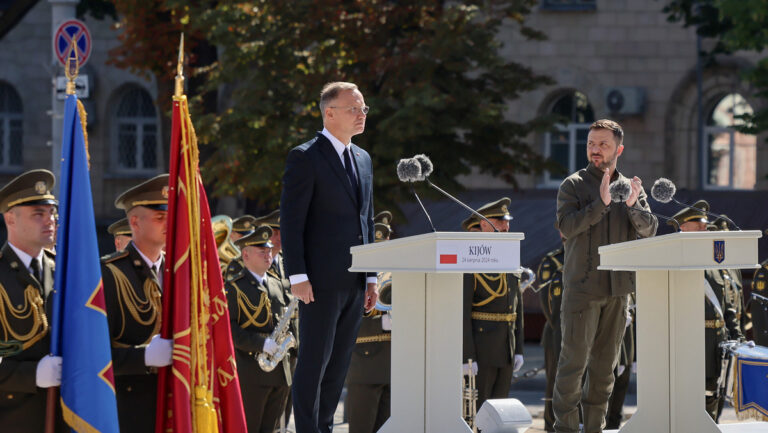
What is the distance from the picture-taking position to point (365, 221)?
6.79m

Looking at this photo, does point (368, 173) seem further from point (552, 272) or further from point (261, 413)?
point (552, 272)

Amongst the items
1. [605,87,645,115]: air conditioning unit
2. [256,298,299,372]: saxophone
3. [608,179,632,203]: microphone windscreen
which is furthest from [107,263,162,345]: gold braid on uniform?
[605,87,645,115]: air conditioning unit

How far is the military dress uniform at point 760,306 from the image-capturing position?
10.5 m

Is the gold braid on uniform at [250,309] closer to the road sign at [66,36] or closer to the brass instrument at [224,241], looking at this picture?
the brass instrument at [224,241]

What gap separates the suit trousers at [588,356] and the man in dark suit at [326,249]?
1415mm

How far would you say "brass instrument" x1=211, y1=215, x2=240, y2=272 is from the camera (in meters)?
11.7

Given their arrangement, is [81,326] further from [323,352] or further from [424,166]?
[424,166]

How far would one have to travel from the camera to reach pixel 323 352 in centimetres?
649

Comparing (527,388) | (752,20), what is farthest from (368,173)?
(752,20)

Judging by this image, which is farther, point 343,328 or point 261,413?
point 261,413

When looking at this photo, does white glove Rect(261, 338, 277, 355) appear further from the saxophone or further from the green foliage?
the green foliage

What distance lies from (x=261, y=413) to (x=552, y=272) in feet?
10.5

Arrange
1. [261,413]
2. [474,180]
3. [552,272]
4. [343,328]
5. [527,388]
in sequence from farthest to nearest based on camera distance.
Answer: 1. [474,180]
2. [527,388]
3. [552,272]
4. [261,413]
5. [343,328]

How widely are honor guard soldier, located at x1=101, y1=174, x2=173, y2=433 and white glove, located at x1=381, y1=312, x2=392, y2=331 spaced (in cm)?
391
